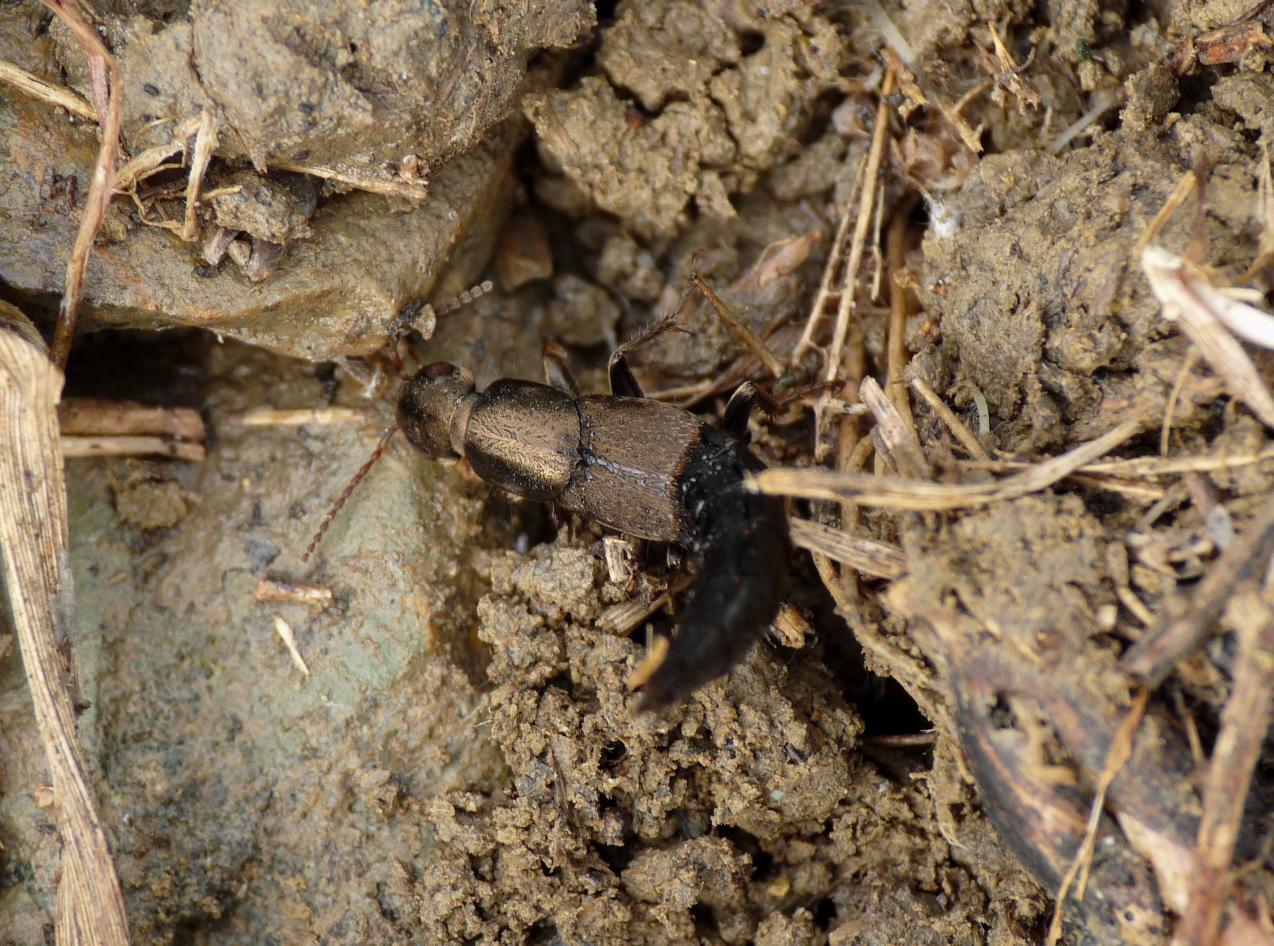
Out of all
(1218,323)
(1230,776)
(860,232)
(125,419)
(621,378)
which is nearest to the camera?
(1230,776)

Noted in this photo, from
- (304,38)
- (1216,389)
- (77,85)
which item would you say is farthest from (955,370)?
(77,85)

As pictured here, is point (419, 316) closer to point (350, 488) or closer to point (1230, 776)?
point (350, 488)

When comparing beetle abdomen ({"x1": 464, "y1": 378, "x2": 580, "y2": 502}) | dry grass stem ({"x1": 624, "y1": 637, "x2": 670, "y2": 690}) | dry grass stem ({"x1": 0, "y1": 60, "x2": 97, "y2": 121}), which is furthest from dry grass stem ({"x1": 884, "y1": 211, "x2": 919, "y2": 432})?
dry grass stem ({"x1": 0, "y1": 60, "x2": 97, "y2": 121})

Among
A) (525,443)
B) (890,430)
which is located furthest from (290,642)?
(890,430)

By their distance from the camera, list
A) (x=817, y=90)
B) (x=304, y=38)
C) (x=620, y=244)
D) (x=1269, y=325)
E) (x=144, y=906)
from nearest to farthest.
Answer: (x=1269, y=325)
(x=304, y=38)
(x=144, y=906)
(x=817, y=90)
(x=620, y=244)

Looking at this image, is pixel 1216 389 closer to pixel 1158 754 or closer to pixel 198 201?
pixel 1158 754

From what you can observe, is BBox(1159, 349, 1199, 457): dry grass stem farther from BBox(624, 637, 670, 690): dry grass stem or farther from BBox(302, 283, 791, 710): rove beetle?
BBox(624, 637, 670, 690): dry grass stem
